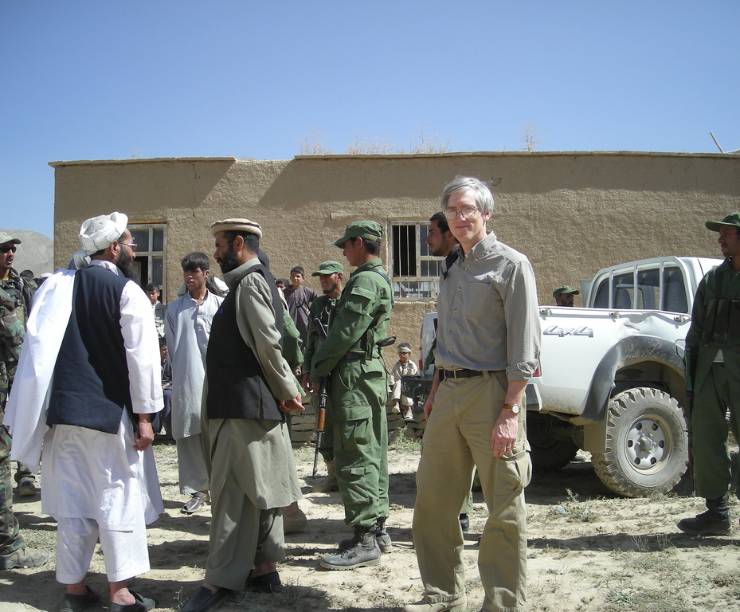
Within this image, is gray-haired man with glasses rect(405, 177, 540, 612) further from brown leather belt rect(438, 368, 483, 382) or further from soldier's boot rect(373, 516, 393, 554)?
soldier's boot rect(373, 516, 393, 554)

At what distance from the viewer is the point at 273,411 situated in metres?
3.81

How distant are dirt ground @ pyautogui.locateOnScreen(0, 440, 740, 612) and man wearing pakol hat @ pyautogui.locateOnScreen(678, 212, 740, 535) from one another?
0.85 feet

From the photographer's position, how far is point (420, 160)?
13570 millimetres

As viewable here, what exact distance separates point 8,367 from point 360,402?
3.20 m

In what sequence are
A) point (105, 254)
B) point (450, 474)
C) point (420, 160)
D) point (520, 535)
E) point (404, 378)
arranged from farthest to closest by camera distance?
point (420, 160) → point (404, 378) → point (105, 254) → point (450, 474) → point (520, 535)

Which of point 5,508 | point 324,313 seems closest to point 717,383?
point 324,313

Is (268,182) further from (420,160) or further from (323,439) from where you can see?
(323,439)

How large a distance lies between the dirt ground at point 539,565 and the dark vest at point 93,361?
3.67 ft

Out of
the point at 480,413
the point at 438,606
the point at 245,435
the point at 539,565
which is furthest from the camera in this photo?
the point at 539,565

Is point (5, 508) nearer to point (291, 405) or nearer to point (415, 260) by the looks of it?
point (291, 405)

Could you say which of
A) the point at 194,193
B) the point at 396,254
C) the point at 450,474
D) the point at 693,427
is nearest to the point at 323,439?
the point at 450,474

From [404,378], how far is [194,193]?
8.51m

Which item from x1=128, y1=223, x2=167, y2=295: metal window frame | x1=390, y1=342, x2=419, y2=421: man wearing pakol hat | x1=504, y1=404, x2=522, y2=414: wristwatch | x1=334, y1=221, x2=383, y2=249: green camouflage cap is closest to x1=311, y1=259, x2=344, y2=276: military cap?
x1=334, y1=221, x2=383, y2=249: green camouflage cap

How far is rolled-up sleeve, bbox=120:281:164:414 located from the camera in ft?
11.8
